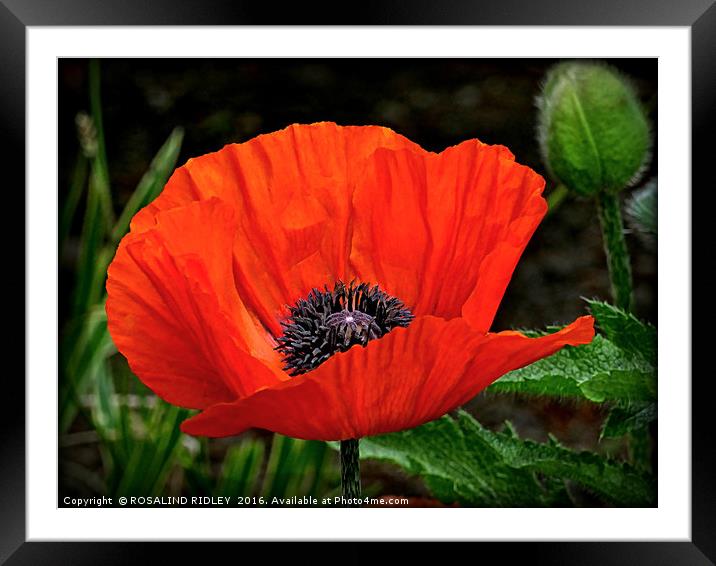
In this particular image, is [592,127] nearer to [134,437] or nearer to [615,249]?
[615,249]

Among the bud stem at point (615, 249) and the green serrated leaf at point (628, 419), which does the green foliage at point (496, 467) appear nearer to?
the green serrated leaf at point (628, 419)

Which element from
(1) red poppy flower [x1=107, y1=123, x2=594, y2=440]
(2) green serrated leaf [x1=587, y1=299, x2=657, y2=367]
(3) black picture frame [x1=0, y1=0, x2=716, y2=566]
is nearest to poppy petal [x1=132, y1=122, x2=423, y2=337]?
(1) red poppy flower [x1=107, y1=123, x2=594, y2=440]

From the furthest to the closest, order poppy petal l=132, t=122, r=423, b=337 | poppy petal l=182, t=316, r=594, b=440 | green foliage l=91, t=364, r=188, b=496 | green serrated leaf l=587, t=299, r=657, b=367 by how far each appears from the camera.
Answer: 1. green foliage l=91, t=364, r=188, b=496
2. green serrated leaf l=587, t=299, r=657, b=367
3. poppy petal l=132, t=122, r=423, b=337
4. poppy petal l=182, t=316, r=594, b=440

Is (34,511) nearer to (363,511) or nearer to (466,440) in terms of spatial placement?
(363,511)

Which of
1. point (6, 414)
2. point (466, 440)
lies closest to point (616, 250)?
point (466, 440)

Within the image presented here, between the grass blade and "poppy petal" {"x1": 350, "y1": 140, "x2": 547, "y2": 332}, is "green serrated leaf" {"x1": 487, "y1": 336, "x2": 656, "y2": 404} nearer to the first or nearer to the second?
"poppy petal" {"x1": 350, "y1": 140, "x2": 547, "y2": 332}

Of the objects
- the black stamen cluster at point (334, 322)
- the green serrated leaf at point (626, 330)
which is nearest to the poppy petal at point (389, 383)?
the black stamen cluster at point (334, 322)
